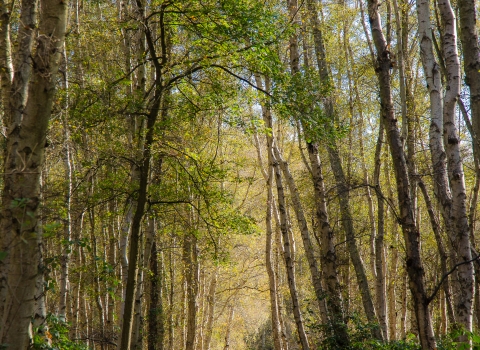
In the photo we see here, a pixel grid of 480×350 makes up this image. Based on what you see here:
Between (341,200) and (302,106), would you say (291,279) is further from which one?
(302,106)

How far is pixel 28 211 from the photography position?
3.49 metres

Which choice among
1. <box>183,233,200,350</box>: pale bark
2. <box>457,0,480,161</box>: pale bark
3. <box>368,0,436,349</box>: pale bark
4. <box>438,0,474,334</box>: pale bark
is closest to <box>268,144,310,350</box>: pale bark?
<box>183,233,200,350</box>: pale bark

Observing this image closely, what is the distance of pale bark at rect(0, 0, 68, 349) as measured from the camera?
11.4ft

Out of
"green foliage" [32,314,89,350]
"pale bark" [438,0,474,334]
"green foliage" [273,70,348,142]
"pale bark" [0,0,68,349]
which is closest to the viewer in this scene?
"pale bark" [0,0,68,349]

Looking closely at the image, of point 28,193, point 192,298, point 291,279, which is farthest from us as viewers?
point 192,298

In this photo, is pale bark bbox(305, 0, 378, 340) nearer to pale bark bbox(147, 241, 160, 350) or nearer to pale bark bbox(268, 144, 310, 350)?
pale bark bbox(268, 144, 310, 350)

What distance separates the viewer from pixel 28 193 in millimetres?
3555

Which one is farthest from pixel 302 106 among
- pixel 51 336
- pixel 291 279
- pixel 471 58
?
pixel 291 279

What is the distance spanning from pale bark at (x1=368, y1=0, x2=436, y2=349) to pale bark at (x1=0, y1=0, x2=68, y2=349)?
159 inches

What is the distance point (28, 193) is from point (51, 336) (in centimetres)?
305

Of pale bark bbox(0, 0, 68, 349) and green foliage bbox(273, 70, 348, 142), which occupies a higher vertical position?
green foliage bbox(273, 70, 348, 142)

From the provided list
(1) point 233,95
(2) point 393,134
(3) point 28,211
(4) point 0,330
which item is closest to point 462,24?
(2) point 393,134

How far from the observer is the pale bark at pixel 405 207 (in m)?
5.23

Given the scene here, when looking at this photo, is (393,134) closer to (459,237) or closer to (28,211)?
(459,237)
